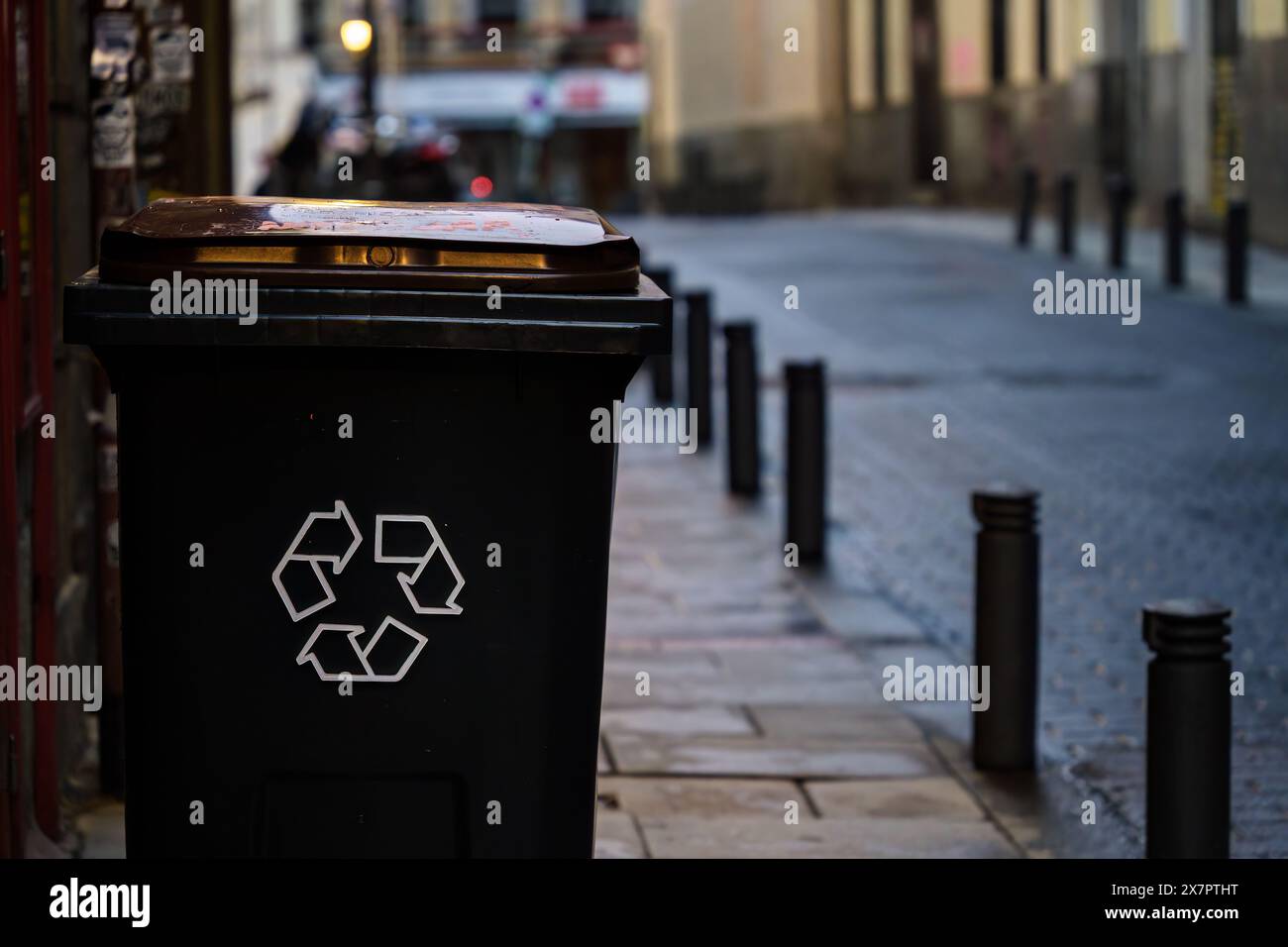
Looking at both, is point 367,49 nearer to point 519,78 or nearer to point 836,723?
point 836,723

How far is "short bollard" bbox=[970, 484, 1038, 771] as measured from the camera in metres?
6.61

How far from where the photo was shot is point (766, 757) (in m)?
6.80

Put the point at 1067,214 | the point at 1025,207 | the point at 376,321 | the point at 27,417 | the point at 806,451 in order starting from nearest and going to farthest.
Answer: the point at 376,321 < the point at 27,417 < the point at 806,451 < the point at 1067,214 < the point at 1025,207

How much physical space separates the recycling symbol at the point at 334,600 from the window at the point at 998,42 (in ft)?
107

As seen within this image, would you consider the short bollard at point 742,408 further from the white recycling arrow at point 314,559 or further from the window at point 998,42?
the window at point 998,42

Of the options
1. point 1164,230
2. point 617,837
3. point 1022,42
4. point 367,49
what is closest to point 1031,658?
point 617,837

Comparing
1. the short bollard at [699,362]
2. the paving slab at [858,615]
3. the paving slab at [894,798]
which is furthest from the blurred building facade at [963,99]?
the paving slab at [894,798]

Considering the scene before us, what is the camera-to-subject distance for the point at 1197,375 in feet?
50.4

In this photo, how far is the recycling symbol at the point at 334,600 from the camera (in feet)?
12.9

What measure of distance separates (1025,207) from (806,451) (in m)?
17.4

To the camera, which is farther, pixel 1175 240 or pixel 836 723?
pixel 1175 240

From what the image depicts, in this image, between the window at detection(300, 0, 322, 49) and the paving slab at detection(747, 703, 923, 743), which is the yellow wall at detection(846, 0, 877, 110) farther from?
the paving slab at detection(747, 703, 923, 743)
